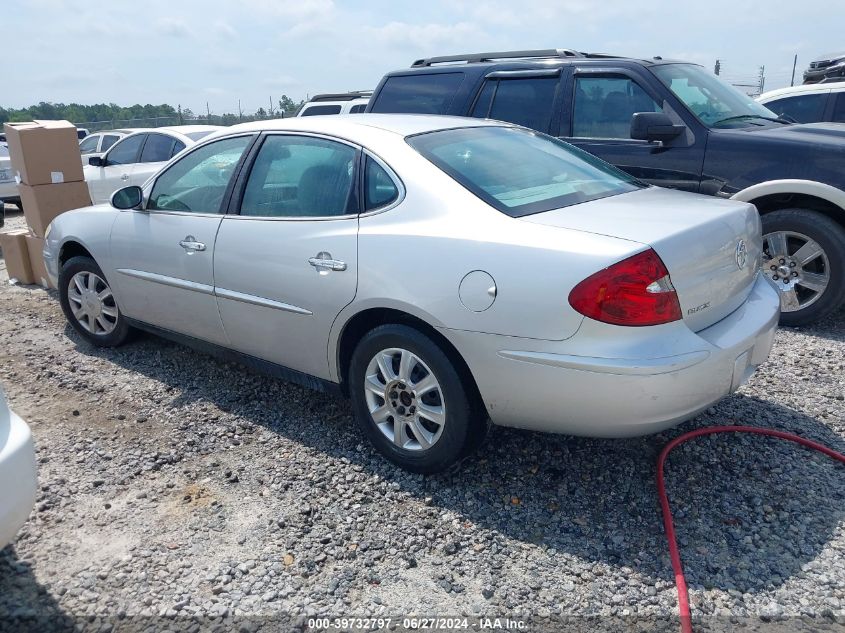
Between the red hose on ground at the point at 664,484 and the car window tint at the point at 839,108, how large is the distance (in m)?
5.64

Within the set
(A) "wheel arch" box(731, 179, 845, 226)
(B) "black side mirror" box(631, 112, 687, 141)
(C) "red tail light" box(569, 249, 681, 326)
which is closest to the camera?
(C) "red tail light" box(569, 249, 681, 326)

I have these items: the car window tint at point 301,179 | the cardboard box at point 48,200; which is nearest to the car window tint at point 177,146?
the cardboard box at point 48,200

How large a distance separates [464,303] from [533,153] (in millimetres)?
1261

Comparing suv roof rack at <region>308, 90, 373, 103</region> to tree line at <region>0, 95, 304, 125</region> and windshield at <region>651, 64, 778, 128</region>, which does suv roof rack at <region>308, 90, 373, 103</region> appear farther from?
tree line at <region>0, 95, 304, 125</region>

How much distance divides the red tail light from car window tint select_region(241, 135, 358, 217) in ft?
4.17

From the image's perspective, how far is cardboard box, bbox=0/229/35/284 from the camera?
7.18 metres

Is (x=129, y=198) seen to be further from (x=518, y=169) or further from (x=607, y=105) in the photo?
(x=607, y=105)

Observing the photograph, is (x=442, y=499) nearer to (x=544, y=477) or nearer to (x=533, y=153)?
(x=544, y=477)

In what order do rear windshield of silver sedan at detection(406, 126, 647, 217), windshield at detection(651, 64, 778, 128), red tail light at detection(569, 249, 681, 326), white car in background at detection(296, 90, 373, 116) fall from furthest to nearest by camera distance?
white car in background at detection(296, 90, 373, 116), windshield at detection(651, 64, 778, 128), rear windshield of silver sedan at detection(406, 126, 647, 217), red tail light at detection(569, 249, 681, 326)

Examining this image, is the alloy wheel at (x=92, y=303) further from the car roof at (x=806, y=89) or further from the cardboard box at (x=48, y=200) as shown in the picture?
the car roof at (x=806, y=89)

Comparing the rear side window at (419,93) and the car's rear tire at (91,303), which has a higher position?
the rear side window at (419,93)

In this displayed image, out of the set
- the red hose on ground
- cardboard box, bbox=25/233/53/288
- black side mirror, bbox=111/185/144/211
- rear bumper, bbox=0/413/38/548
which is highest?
black side mirror, bbox=111/185/144/211

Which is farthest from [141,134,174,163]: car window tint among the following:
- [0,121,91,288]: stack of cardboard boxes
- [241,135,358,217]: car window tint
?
[241,135,358,217]: car window tint

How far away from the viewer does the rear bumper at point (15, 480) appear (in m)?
2.23
